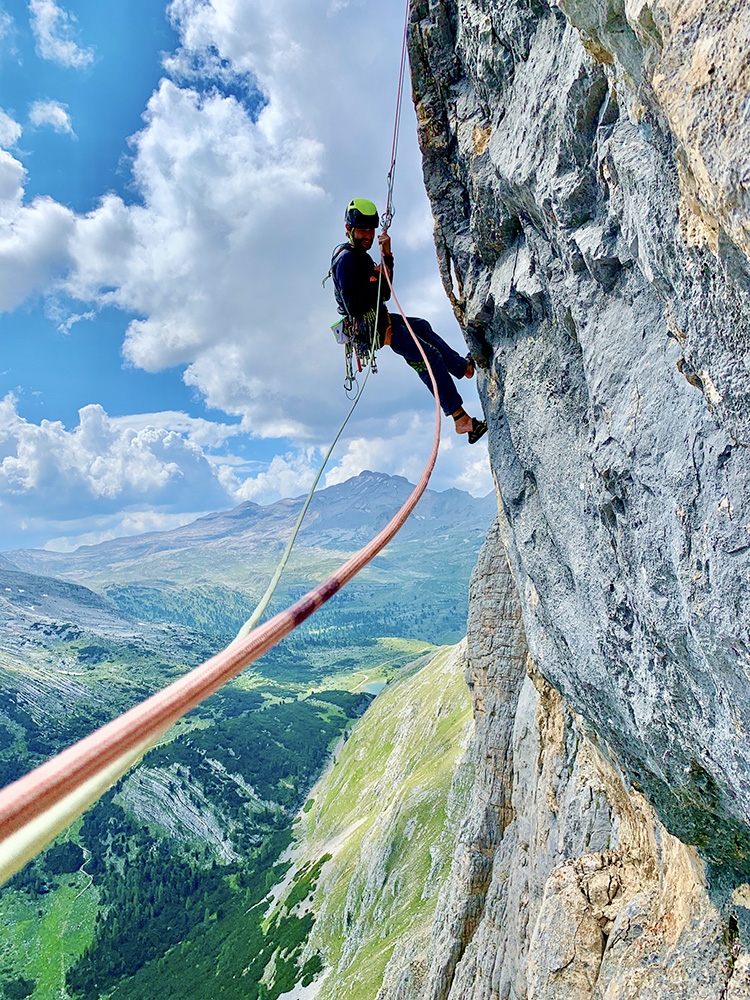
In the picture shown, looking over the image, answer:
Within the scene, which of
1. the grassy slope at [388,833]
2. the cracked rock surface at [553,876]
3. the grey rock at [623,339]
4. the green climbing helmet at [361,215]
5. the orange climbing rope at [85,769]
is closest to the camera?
the orange climbing rope at [85,769]

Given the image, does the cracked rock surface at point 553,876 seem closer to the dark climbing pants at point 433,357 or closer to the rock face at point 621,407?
the rock face at point 621,407

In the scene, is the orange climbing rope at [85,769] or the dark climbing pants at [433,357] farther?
the dark climbing pants at [433,357]

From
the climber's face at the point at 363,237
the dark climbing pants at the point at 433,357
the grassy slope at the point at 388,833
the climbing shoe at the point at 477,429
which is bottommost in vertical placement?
the grassy slope at the point at 388,833

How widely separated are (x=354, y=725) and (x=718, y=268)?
644 ft

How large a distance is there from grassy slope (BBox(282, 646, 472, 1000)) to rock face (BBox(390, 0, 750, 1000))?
1519 inches

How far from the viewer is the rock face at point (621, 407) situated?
3346 mm

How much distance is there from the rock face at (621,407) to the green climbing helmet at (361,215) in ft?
3.58

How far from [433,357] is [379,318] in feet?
4.20

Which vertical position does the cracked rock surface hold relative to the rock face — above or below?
below

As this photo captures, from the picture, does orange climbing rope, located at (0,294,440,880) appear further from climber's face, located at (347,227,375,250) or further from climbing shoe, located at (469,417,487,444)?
climber's face, located at (347,227,375,250)

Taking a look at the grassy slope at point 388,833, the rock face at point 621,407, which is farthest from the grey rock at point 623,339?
the grassy slope at point 388,833

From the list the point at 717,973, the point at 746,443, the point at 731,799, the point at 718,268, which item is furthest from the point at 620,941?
the point at 718,268

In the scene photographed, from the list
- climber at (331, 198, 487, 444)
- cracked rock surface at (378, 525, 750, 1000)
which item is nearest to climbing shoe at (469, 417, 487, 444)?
climber at (331, 198, 487, 444)

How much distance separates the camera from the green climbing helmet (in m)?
9.16
